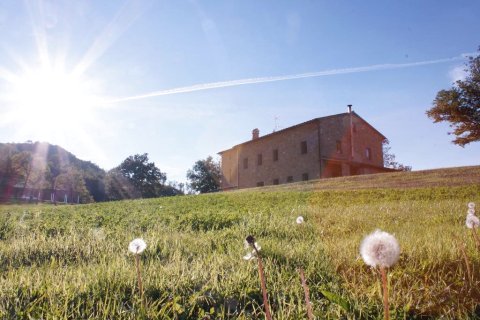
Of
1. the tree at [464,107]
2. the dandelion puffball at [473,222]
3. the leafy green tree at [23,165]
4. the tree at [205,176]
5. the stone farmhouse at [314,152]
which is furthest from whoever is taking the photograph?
the tree at [205,176]

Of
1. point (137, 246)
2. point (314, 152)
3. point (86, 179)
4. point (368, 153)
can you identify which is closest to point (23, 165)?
point (86, 179)

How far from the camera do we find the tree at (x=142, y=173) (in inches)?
3248

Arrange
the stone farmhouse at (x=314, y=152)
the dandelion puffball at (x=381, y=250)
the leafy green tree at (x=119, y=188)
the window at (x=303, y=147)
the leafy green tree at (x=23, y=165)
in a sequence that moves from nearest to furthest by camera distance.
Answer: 1. the dandelion puffball at (x=381, y=250)
2. the stone farmhouse at (x=314, y=152)
3. the window at (x=303, y=147)
4. the leafy green tree at (x=23, y=165)
5. the leafy green tree at (x=119, y=188)

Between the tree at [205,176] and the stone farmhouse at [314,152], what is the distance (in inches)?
760

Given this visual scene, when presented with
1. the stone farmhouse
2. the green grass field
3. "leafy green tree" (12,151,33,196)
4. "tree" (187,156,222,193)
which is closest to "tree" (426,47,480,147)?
the stone farmhouse

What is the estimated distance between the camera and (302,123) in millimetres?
39562

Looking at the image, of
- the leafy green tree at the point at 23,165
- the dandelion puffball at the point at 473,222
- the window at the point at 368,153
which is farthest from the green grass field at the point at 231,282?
the leafy green tree at the point at 23,165

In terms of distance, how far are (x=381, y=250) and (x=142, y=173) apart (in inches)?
3426

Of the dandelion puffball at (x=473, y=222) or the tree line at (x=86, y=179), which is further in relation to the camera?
the tree line at (x=86, y=179)

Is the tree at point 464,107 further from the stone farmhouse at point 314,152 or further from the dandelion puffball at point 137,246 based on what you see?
the dandelion puffball at point 137,246

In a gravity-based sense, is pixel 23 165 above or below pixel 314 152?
above

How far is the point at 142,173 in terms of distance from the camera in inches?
3339

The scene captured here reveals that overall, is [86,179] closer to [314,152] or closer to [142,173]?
[142,173]

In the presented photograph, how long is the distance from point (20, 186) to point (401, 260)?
261 ft
